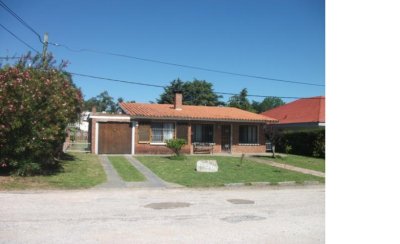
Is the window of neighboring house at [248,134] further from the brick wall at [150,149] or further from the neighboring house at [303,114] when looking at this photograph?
the brick wall at [150,149]

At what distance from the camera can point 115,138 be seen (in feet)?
89.0

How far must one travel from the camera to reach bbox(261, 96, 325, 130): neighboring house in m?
31.2

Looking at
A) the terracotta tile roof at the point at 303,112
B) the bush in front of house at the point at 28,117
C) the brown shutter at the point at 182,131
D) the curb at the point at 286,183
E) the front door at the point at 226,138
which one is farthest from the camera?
the terracotta tile roof at the point at 303,112

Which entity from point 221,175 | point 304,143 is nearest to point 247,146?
point 304,143

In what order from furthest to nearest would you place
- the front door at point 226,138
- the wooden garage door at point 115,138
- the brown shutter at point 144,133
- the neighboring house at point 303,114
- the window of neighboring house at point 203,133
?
1. the neighboring house at point 303,114
2. the front door at point 226,138
3. the window of neighboring house at point 203,133
4. the brown shutter at point 144,133
5. the wooden garage door at point 115,138

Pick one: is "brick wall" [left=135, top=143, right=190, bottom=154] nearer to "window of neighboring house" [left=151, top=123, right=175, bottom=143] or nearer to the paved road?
"window of neighboring house" [left=151, top=123, right=175, bottom=143]

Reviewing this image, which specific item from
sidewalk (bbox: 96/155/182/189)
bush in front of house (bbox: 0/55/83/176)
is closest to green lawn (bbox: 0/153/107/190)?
sidewalk (bbox: 96/155/182/189)

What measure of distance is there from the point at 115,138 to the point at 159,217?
768 inches

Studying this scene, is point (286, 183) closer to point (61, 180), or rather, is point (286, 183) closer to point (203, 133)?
point (61, 180)

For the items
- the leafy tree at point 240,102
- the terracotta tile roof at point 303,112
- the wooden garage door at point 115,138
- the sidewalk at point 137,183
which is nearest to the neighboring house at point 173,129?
the wooden garage door at point 115,138

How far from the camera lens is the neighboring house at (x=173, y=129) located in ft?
88.7

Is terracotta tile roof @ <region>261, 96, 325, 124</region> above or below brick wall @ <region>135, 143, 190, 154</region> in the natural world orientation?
above
